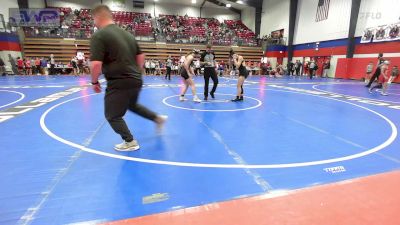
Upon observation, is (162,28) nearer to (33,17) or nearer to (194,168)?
(33,17)

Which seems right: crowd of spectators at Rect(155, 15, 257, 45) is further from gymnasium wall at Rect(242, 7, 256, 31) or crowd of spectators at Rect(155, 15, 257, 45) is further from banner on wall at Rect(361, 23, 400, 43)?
banner on wall at Rect(361, 23, 400, 43)

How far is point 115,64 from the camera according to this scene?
3219 millimetres

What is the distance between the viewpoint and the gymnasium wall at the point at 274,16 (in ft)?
89.9

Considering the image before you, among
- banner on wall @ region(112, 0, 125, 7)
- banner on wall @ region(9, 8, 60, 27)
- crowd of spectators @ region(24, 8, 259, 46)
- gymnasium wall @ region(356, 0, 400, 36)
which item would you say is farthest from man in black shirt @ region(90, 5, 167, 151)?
banner on wall @ region(112, 0, 125, 7)

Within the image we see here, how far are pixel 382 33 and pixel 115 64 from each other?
2123 centimetres

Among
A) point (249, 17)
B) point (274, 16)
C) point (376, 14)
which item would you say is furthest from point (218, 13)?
point (376, 14)

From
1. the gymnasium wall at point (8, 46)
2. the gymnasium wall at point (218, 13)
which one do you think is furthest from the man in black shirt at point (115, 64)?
the gymnasium wall at point (218, 13)

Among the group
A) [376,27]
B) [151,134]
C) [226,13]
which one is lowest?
[151,134]

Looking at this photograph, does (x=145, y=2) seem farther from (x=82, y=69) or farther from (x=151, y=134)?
(x=151, y=134)

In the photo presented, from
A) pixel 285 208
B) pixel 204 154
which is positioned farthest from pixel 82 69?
pixel 285 208

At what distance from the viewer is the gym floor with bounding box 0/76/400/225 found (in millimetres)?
2191

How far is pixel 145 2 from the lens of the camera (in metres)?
32.2

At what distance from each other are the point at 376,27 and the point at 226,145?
20.4m

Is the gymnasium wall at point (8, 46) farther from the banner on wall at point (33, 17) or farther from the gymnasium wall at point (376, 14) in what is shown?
the gymnasium wall at point (376, 14)
